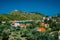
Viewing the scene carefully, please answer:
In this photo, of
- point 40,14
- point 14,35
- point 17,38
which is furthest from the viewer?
point 40,14

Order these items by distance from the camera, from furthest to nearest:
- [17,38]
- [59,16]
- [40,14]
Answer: [40,14]
[59,16]
[17,38]

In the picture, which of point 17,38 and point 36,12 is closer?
point 17,38

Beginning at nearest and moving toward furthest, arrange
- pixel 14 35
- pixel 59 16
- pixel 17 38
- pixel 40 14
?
pixel 17 38, pixel 14 35, pixel 59 16, pixel 40 14

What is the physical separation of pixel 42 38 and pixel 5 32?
1353 mm

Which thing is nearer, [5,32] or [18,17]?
[5,32]

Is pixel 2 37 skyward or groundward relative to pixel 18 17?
groundward

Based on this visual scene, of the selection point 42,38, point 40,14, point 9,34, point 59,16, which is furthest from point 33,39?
point 40,14

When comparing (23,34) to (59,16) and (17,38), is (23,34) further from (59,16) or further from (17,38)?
(59,16)

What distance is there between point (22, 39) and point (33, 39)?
0.40 m

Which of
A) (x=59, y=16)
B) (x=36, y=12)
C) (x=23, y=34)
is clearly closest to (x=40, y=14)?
(x=36, y=12)

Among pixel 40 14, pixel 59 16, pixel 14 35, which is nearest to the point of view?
pixel 14 35

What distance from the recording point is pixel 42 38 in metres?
5.97

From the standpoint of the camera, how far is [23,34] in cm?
639

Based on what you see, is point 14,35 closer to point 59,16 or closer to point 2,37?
point 2,37
